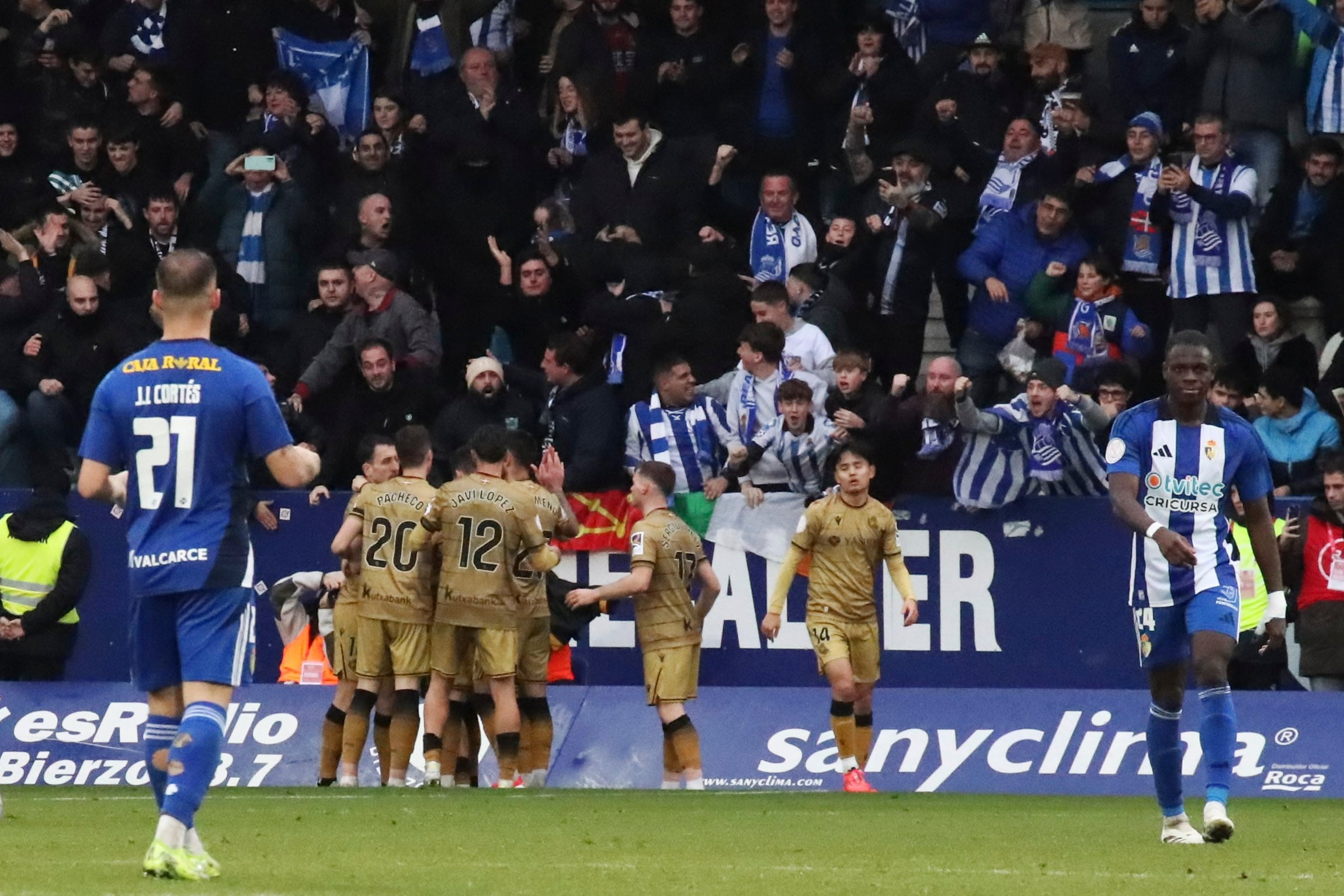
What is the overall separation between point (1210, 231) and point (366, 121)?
7339 mm

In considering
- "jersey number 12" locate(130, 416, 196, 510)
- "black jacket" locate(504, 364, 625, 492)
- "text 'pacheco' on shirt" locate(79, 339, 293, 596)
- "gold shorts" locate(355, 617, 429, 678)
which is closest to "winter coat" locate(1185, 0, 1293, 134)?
"black jacket" locate(504, 364, 625, 492)

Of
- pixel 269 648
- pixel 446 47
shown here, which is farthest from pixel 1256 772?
pixel 446 47

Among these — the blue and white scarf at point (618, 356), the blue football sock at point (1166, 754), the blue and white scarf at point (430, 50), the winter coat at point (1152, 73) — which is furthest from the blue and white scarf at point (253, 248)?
the blue football sock at point (1166, 754)

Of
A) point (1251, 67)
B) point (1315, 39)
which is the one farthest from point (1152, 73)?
point (1315, 39)

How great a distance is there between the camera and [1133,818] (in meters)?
12.5

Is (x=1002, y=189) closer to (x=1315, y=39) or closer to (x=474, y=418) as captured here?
(x=1315, y=39)

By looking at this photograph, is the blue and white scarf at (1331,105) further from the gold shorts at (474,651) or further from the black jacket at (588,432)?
the gold shorts at (474,651)

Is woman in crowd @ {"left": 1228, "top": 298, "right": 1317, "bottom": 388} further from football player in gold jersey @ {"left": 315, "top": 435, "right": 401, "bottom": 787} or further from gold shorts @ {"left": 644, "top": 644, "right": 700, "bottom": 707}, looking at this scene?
football player in gold jersey @ {"left": 315, "top": 435, "right": 401, "bottom": 787}

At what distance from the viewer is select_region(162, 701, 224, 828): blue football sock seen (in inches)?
302

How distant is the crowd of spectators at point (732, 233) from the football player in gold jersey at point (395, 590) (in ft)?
5.64

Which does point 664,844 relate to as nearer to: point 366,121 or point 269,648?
point 269,648

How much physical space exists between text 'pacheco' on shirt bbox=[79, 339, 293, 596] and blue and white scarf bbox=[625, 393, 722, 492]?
8.99 meters

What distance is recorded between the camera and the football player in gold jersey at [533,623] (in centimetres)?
1517

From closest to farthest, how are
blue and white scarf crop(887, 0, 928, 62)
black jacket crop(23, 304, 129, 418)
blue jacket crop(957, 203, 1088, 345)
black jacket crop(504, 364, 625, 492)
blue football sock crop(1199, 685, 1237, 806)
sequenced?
blue football sock crop(1199, 685, 1237, 806)
black jacket crop(504, 364, 625, 492)
blue jacket crop(957, 203, 1088, 345)
black jacket crop(23, 304, 129, 418)
blue and white scarf crop(887, 0, 928, 62)
